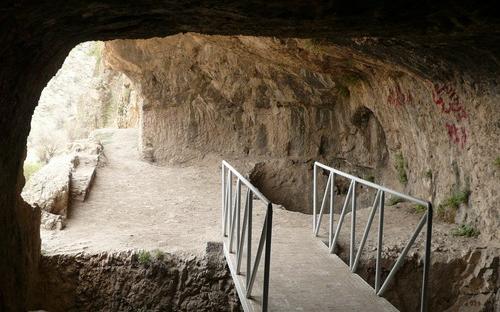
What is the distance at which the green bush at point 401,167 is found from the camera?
9.62m

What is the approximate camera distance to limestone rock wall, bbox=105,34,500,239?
7.03 metres

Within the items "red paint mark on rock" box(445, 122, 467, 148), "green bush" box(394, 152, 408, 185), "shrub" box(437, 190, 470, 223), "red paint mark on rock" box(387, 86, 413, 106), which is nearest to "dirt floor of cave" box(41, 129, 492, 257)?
"shrub" box(437, 190, 470, 223)

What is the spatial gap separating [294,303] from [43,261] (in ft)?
11.4

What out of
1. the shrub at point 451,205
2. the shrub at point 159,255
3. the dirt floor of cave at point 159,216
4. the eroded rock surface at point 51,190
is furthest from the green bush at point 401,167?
the eroded rock surface at point 51,190

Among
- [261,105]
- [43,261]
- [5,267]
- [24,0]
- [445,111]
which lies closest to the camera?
[24,0]

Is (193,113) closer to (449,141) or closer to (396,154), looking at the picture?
(396,154)

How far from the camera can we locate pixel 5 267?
425cm

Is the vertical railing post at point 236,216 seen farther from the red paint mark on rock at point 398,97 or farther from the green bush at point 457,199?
the red paint mark on rock at point 398,97

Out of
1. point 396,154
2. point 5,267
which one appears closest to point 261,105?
point 396,154

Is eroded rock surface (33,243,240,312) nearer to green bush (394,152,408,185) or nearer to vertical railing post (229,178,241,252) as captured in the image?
vertical railing post (229,178,241,252)

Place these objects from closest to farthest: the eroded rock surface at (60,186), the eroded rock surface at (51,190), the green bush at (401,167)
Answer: the eroded rock surface at (60,186), the eroded rock surface at (51,190), the green bush at (401,167)

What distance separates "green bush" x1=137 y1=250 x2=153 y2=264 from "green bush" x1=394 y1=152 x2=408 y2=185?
5.37 metres

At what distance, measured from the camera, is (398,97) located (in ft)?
28.9

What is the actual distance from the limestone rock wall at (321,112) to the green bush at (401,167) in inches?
0.8
